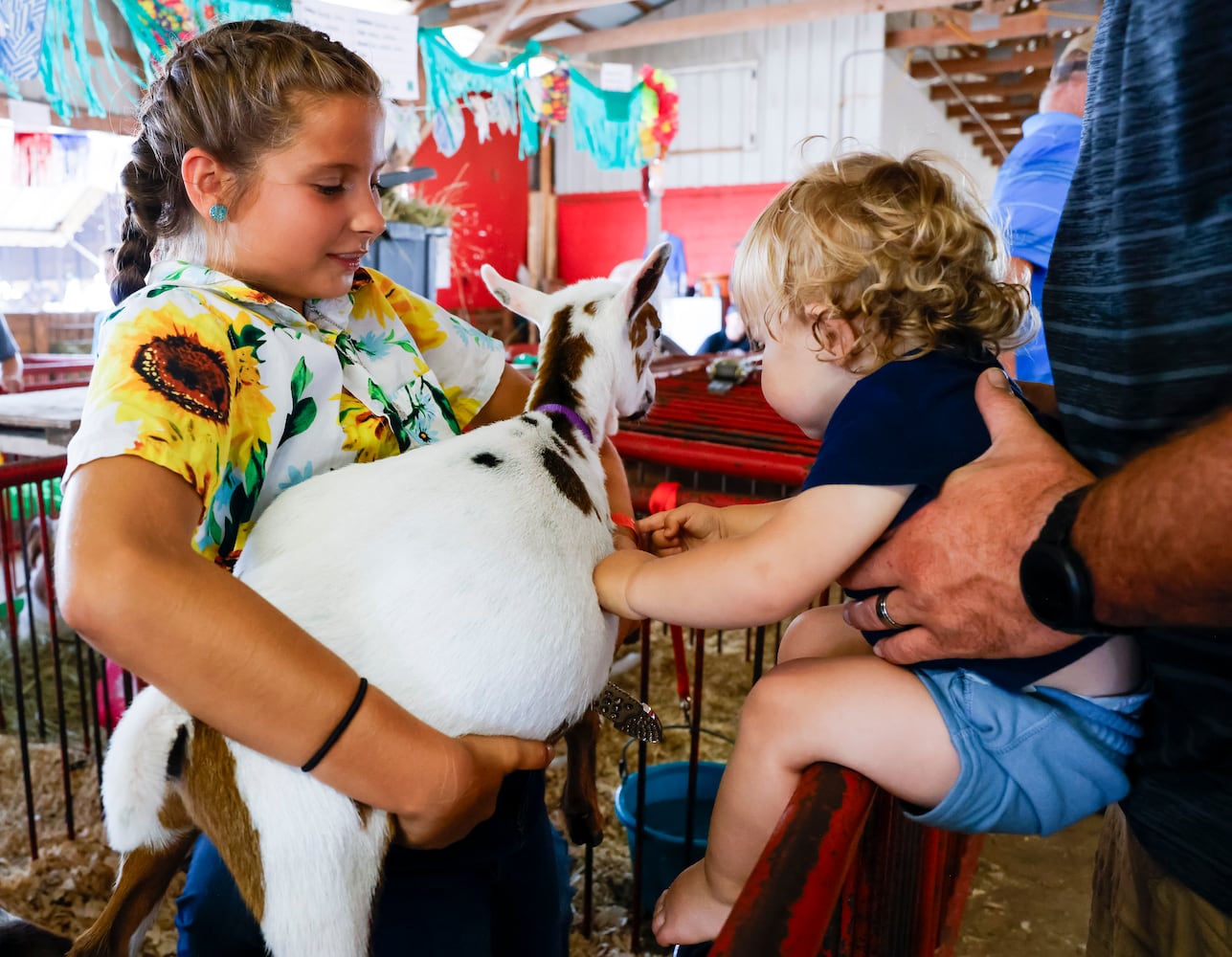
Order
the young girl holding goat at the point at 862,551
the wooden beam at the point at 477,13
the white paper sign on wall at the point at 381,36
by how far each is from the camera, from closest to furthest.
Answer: the young girl holding goat at the point at 862,551
the white paper sign on wall at the point at 381,36
the wooden beam at the point at 477,13

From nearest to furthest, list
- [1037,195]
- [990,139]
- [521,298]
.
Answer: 1. [521,298]
2. [1037,195]
3. [990,139]

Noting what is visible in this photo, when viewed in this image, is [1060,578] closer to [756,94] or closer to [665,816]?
[665,816]

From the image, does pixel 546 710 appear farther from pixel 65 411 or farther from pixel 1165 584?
pixel 65 411

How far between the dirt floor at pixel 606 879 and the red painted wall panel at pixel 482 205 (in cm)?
904

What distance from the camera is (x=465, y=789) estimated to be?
92 centimetres

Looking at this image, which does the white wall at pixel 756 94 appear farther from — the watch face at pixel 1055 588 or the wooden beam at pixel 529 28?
the watch face at pixel 1055 588

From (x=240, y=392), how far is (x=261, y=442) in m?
0.06

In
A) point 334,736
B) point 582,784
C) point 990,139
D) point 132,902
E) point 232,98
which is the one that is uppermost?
point 990,139

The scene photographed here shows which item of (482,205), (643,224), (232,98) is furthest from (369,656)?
(643,224)

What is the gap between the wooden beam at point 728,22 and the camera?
1003cm

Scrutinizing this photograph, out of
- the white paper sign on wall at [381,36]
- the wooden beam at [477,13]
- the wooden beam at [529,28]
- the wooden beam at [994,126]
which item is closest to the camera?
the white paper sign on wall at [381,36]

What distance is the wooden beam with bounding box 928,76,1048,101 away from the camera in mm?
12633

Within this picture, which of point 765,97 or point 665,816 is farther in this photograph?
point 765,97

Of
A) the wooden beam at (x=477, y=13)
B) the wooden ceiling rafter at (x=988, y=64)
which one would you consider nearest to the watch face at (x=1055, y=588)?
the wooden beam at (x=477, y=13)
